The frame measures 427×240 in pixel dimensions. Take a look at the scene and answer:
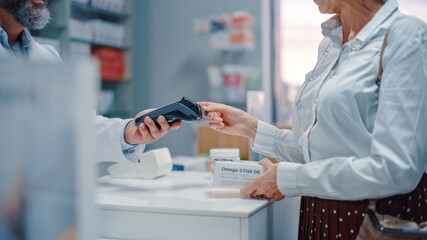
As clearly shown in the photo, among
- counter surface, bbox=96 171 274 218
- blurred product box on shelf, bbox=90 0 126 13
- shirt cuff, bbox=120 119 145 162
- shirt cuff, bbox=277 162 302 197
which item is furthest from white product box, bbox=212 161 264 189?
blurred product box on shelf, bbox=90 0 126 13

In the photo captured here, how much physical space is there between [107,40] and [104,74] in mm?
381

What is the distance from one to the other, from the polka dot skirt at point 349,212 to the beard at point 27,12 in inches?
46.7

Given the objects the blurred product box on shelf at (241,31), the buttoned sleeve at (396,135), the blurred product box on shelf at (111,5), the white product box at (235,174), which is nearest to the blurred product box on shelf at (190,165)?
the white product box at (235,174)

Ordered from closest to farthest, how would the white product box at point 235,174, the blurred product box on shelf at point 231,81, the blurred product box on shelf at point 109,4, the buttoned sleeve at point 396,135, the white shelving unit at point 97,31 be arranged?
1. the buttoned sleeve at point 396,135
2. the white product box at point 235,174
3. the white shelving unit at point 97,31
4. the blurred product box on shelf at point 109,4
5. the blurred product box on shelf at point 231,81

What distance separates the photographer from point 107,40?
4656 mm

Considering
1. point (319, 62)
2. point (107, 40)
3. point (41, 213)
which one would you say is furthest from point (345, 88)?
point (107, 40)

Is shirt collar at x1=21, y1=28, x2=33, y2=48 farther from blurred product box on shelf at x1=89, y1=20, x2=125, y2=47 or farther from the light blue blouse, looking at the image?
blurred product box on shelf at x1=89, y1=20, x2=125, y2=47

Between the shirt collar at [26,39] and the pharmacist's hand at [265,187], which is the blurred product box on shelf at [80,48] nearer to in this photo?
the shirt collar at [26,39]

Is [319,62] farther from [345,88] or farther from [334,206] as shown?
[334,206]

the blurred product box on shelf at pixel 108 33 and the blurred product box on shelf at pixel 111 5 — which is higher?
the blurred product box on shelf at pixel 111 5

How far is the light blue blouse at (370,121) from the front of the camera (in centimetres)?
104

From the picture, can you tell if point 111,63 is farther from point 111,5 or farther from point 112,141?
point 112,141

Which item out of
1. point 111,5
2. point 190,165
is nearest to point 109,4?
point 111,5

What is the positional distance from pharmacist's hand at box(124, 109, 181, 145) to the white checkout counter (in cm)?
20
